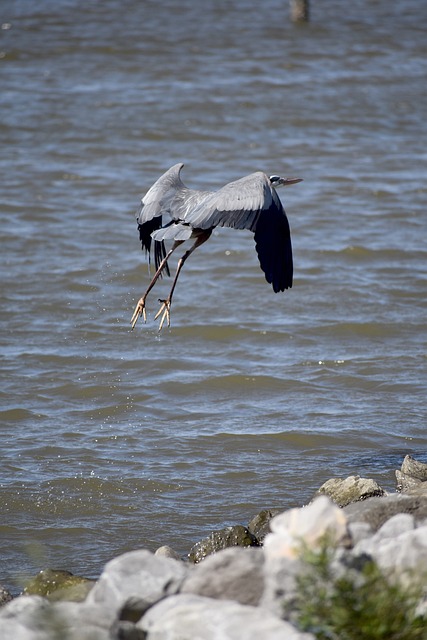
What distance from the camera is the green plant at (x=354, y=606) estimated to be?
155 inches

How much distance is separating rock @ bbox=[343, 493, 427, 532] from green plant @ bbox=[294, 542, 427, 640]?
1.22 meters

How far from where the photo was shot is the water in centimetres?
759

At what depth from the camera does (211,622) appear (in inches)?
158

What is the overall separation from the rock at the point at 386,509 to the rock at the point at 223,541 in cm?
86

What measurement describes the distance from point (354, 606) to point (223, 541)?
89.7 inches

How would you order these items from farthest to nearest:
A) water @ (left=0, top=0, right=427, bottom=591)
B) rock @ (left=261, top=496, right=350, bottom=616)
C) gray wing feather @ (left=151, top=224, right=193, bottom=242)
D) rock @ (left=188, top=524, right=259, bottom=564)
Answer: water @ (left=0, top=0, right=427, bottom=591), gray wing feather @ (left=151, top=224, right=193, bottom=242), rock @ (left=188, top=524, right=259, bottom=564), rock @ (left=261, top=496, right=350, bottom=616)

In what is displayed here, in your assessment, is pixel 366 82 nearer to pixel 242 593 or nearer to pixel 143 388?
pixel 143 388

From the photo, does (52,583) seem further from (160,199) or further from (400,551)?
(160,199)

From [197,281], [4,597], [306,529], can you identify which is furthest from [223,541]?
[197,281]

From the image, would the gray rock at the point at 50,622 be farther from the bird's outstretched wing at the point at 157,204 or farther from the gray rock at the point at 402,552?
the bird's outstretched wing at the point at 157,204

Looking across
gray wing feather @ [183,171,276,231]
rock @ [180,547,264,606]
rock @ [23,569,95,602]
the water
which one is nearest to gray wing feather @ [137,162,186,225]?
gray wing feather @ [183,171,276,231]

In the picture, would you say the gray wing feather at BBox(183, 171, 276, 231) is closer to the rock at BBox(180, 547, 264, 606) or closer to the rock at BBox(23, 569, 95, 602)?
the rock at BBox(23, 569, 95, 602)

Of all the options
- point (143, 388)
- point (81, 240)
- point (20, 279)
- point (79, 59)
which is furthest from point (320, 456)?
point (79, 59)

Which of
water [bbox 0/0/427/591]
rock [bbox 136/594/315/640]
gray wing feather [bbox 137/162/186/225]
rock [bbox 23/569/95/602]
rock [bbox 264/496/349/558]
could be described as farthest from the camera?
gray wing feather [bbox 137/162/186/225]
